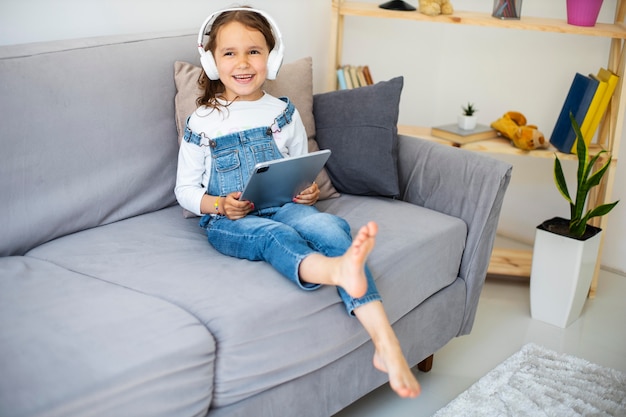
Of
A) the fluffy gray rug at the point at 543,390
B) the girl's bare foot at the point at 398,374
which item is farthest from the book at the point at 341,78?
the girl's bare foot at the point at 398,374

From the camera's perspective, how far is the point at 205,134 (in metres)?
1.99

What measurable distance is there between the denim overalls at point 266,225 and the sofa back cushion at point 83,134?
0.55 ft

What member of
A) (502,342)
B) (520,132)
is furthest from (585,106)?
(502,342)

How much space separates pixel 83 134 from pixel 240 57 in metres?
0.46

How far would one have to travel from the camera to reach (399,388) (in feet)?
4.97

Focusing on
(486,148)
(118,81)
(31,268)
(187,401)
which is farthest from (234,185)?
(486,148)

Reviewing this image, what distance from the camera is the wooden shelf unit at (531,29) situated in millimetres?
2662

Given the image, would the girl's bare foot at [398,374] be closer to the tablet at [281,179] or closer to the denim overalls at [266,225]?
the denim overalls at [266,225]

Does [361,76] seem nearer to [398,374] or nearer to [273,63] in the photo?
[273,63]

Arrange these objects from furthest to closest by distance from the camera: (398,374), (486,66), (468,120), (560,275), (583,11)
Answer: (486,66) < (468,120) < (583,11) < (560,275) < (398,374)

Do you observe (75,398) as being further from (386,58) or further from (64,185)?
(386,58)

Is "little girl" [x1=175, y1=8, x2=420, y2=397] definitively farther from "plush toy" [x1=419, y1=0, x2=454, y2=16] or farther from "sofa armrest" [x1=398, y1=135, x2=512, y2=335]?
"plush toy" [x1=419, y1=0, x2=454, y2=16]

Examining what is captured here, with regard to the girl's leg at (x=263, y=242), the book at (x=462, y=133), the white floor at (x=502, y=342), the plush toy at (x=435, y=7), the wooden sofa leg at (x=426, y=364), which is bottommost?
the white floor at (x=502, y=342)

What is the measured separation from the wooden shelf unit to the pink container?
0.11ft
